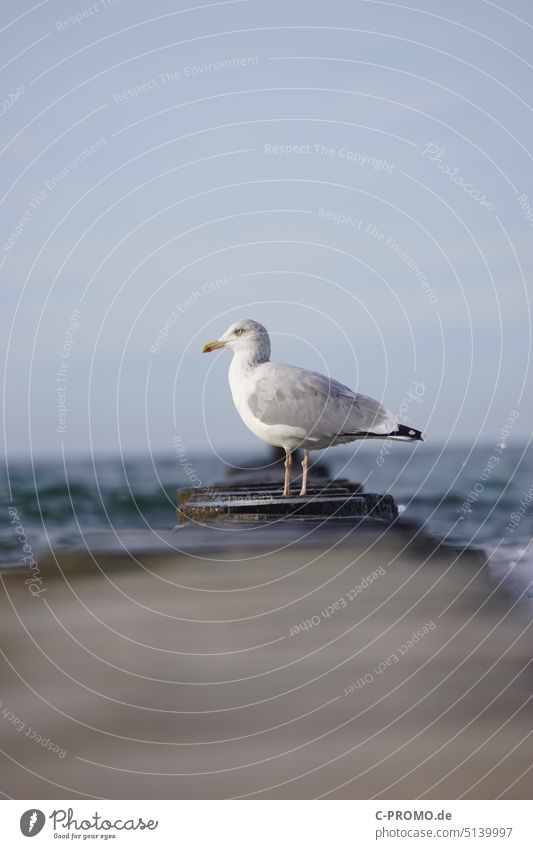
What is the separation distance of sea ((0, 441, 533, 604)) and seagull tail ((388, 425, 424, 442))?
1562mm

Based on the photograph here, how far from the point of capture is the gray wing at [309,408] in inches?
286

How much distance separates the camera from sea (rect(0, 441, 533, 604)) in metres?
10.5

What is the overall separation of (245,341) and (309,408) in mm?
754

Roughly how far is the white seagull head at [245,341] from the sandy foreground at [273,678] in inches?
66.4

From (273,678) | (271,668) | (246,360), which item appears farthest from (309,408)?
(273,678)

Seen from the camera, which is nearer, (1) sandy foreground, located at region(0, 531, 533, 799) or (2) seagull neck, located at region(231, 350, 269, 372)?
(1) sandy foreground, located at region(0, 531, 533, 799)

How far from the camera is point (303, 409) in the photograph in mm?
7250

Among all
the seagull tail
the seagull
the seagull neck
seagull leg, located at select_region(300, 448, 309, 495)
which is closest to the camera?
the seagull tail

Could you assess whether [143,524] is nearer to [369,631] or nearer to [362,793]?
[369,631]

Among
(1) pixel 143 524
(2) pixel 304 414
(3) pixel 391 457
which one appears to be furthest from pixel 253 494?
(3) pixel 391 457
